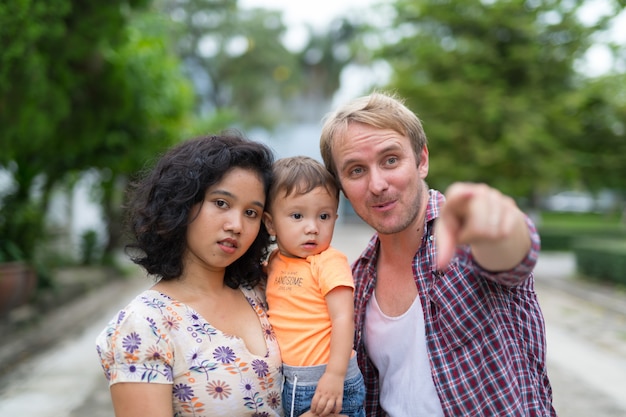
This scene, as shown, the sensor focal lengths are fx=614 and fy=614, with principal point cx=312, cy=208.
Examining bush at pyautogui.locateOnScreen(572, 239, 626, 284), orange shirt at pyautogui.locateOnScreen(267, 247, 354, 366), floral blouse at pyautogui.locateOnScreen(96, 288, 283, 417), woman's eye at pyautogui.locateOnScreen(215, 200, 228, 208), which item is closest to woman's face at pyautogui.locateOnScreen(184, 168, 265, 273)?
woman's eye at pyautogui.locateOnScreen(215, 200, 228, 208)

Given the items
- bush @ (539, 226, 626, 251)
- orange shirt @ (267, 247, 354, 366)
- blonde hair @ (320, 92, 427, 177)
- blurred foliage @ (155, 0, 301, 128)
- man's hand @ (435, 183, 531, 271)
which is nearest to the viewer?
man's hand @ (435, 183, 531, 271)

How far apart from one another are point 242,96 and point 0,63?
31906 mm

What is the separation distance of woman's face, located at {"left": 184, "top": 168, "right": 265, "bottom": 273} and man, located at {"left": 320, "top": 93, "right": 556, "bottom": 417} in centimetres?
44

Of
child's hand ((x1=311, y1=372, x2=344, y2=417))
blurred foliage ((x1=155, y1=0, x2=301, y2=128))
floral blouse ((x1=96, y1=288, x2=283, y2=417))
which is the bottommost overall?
child's hand ((x1=311, y1=372, x2=344, y2=417))

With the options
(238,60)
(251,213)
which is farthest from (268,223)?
(238,60)

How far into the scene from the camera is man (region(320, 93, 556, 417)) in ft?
6.32

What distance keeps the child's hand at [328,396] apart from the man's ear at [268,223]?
22.4 inches

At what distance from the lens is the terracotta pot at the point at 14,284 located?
7.20 metres

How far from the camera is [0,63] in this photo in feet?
17.4

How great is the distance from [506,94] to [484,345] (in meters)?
12.2

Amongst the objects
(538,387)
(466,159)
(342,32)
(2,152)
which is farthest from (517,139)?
(342,32)

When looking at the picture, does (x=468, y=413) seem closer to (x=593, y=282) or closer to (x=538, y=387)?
(x=538, y=387)

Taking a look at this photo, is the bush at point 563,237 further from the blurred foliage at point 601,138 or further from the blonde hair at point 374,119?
the blonde hair at point 374,119

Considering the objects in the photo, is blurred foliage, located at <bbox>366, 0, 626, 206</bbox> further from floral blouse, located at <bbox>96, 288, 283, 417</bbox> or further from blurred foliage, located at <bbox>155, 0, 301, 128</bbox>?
blurred foliage, located at <bbox>155, 0, 301, 128</bbox>
